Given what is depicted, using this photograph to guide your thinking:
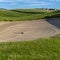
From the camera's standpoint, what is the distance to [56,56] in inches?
311

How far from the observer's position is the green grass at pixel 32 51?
751 centimetres

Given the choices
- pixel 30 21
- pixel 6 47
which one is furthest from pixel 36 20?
pixel 6 47

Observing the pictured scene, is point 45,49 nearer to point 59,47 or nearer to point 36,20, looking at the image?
point 59,47

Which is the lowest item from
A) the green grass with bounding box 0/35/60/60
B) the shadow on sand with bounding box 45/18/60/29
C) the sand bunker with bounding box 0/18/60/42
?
the shadow on sand with bounding box 45/18/60/29

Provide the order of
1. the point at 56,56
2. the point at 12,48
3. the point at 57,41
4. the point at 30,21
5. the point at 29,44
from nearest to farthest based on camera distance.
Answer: the point at 56,56, the point at 12,48, the point at 29,44, the point at 57,41, the point at 30,21

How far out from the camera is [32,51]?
833 centimetres

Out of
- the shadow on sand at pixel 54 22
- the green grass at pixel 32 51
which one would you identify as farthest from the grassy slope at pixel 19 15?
the green grass at pixel 32 51

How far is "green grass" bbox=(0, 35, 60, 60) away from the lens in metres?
7.51

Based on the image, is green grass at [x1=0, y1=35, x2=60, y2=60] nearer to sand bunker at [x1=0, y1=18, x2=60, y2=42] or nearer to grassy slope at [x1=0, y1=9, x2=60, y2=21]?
sand bunker at [x1=0, y1=18, x2=60, y2=42]

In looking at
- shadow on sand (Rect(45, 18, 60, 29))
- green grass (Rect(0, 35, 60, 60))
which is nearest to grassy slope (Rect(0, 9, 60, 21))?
shadow on sand (Rect(45, 18, 60, 29))

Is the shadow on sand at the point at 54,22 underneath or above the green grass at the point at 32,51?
underneath

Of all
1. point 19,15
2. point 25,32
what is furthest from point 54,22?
point 19,15

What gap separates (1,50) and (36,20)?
1154 centimetres

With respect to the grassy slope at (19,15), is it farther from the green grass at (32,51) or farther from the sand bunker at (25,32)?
the green grass at (32,51)
